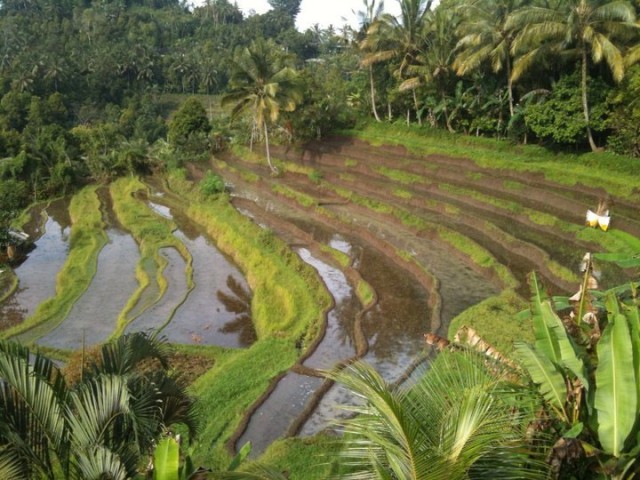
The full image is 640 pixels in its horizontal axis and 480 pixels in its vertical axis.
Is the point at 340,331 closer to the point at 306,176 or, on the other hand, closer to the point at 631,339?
the point at 631,339

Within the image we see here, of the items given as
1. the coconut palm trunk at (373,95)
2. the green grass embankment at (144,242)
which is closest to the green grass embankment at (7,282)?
the green grass embankment at (144,242)

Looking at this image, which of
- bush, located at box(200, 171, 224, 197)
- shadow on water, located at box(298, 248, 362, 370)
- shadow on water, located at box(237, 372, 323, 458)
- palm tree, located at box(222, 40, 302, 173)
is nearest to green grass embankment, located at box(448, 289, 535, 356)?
shadow on water, located at box(298, 248, 362, 370)

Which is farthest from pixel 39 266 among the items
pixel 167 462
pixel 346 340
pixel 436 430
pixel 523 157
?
pixel 436 430

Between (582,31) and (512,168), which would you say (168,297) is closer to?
(512,168)

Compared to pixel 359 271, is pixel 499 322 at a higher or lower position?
higher

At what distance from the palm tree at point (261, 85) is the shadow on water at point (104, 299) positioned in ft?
32.4

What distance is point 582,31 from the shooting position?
21.8 m

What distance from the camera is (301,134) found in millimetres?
36281

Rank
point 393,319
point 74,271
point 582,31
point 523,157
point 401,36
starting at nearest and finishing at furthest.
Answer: point 393,319
point 74,271
point 582,31
point 523,157
point 401,36

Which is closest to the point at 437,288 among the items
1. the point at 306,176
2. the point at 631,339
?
the point at 631,339

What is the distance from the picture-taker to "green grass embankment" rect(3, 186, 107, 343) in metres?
16.7

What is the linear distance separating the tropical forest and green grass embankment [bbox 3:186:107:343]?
0.14 meters

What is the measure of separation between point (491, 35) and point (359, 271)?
47.7 feet

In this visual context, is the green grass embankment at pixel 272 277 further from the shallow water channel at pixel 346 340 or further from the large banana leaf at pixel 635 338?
the large banana leaf at pixel 635 338
